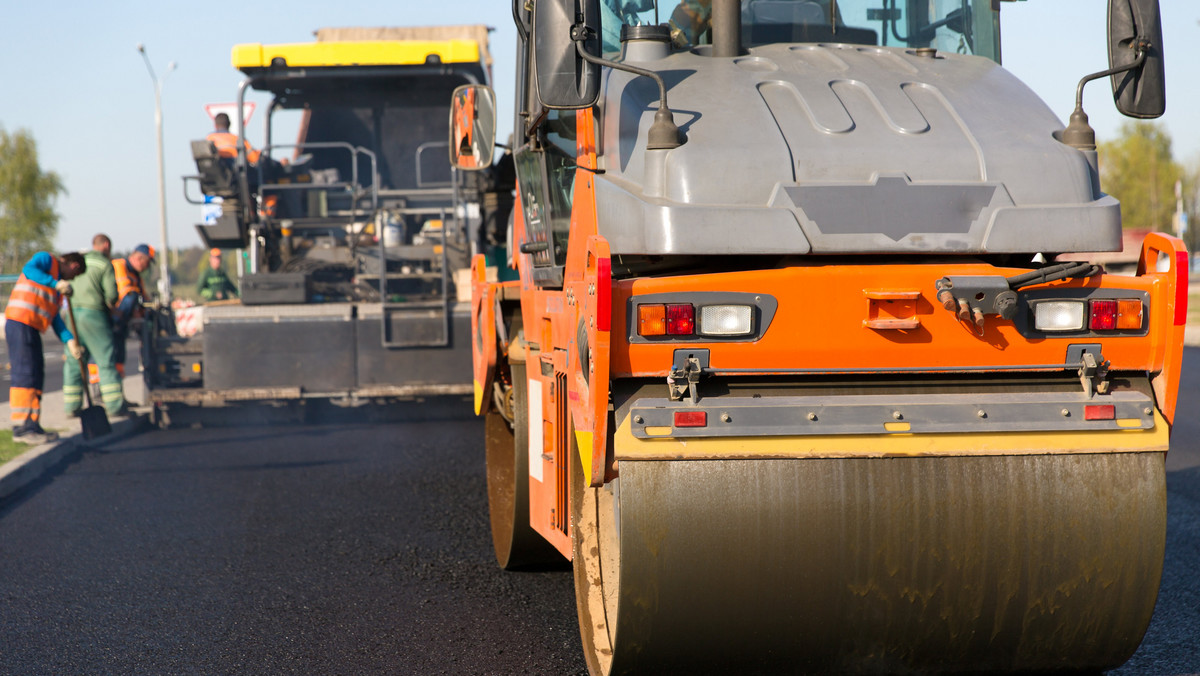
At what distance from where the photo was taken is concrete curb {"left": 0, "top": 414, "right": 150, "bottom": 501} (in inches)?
302

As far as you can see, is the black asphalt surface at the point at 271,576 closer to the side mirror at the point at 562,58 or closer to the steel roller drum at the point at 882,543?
the steel roller drum at the point at 882,543

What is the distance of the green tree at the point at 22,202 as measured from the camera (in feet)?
140

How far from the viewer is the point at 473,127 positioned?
5039 mm

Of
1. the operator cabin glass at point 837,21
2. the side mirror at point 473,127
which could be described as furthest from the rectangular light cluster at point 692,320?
the side mirror at point 473,127

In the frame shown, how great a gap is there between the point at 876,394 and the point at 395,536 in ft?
11.8

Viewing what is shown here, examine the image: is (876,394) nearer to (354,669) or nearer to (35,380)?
(354,669)

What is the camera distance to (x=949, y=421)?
297cm

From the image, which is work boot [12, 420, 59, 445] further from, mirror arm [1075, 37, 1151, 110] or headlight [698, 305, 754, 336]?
mirror arm [1075, 37, 1151, 110]

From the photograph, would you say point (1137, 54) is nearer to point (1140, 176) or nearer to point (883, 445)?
point (883, 445)

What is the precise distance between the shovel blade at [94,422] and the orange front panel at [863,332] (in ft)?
25.5

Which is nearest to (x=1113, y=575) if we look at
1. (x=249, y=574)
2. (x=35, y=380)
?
(x=249, y=574)

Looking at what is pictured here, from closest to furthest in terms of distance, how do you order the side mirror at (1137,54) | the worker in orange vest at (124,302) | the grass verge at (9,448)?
1. the side mirror at (1137,54)
2. the grass verge at (9,448)
3. the worker in orange vest at (124,302)

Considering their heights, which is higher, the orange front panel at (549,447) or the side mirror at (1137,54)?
the side mirror at (1137,54)

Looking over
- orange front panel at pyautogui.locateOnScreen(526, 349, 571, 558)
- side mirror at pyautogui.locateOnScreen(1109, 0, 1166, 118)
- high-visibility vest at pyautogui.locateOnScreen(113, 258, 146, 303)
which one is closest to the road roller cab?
side mirror at pyautogui.locateOnScreen(1109, 0, 1166, 118)
